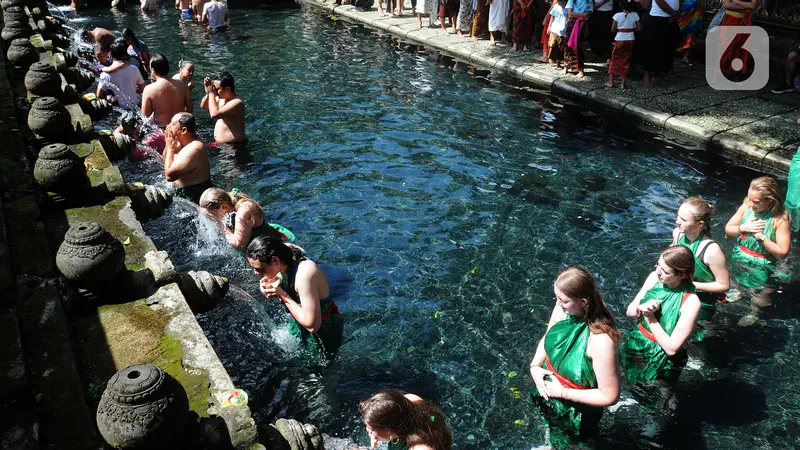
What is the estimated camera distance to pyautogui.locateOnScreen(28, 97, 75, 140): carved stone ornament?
6406mm

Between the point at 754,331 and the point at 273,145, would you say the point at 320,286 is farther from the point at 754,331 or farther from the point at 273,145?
the point at 273,145

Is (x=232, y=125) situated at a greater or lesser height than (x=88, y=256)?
lesser

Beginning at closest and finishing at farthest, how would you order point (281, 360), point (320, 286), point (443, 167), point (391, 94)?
point (320, 286) → point (281, 360) → point (443, 167) → point (391, 94)

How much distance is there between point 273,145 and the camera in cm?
1061

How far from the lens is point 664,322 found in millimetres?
4438

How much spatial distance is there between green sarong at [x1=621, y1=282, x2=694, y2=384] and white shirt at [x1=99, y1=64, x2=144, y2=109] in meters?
9.43

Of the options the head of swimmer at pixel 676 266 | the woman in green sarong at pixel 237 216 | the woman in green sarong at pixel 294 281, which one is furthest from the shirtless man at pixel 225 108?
the head of swimmer at pixel 676 266

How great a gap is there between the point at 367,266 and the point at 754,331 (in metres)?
3.98

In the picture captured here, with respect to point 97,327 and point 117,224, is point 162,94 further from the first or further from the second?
point 97,327

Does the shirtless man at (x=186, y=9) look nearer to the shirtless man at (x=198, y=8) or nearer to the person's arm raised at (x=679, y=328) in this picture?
the shirtless man at (x=198, y=8)

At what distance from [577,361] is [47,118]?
18.6ft

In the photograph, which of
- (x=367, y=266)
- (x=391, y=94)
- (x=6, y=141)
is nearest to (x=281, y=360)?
(x=367, y=266)

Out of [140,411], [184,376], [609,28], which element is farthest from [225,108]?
[609,28]

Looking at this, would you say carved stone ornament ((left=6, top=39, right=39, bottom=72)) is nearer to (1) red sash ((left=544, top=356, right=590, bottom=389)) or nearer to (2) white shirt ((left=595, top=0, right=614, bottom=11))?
(1) red sash ((left=544, top=356, right=590, bottom=389))
